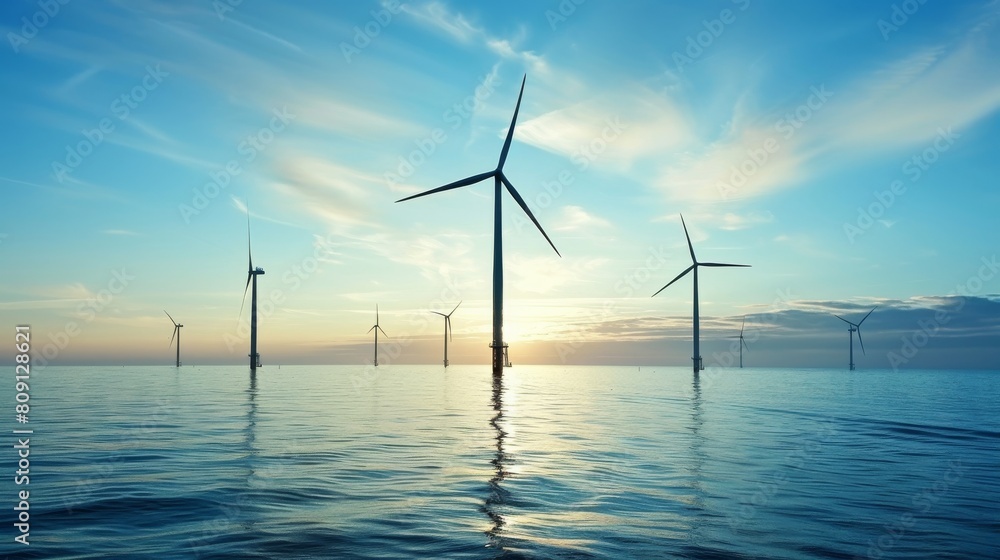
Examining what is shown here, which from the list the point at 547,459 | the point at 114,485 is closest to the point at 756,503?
the point at 547,459

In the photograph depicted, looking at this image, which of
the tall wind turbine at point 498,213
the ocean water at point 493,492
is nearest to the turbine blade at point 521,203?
the tall wind turbine at point 498,213

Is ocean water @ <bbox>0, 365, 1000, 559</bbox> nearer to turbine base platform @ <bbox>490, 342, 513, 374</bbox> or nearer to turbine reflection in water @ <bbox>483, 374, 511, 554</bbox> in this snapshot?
turbine reflection in water @ <bbox>483, 374, 511, 554</bbox>

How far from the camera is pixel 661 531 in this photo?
13.9 m

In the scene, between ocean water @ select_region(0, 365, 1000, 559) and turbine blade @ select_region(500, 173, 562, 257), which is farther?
turbine blade @ select_region(500, 173, 562, 257)

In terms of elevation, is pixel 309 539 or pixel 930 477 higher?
pixel 309 539

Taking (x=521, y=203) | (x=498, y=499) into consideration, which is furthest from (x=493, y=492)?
(x=521, y=203)

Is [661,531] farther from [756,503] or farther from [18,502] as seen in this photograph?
[18,502]

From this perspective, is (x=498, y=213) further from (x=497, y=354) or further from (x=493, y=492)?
(x=493, y=492)

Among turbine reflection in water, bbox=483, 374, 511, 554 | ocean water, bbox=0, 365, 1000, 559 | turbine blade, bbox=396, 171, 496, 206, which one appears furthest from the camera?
turbine blade, bbox=396, 171, 496, 206

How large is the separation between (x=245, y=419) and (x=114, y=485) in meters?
22.8

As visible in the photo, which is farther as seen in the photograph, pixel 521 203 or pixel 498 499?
pixel 521 203

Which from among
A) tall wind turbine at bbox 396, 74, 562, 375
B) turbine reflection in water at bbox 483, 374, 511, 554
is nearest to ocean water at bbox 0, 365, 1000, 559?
turbine reflection in water at bbox 483, 374, 511, 554

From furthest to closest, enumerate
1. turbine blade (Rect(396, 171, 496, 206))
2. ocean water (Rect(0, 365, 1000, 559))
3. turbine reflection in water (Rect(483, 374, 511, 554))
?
1. turbine blade (Rect(396, 171, 496, 206))
2. turbine reflection in water (Rect(483, 374, 511, 554))
3. ocean water (Rect(0, 365, 1000, 559))

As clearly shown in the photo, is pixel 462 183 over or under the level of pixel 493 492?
over
